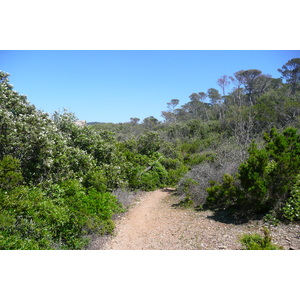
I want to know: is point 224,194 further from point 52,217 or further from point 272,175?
point 52,217

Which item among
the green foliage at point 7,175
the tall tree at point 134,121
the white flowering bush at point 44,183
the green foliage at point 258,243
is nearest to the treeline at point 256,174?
the green foliage at point 258,243

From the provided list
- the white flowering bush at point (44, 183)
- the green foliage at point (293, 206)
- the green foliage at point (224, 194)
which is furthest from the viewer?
the green foliage at point (224, 194)

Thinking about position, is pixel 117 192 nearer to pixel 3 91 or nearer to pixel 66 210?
pixel 66 210

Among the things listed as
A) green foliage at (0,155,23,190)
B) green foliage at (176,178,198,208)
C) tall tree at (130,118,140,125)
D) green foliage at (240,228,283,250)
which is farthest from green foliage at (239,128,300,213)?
tall tree at (130,118,140,125)

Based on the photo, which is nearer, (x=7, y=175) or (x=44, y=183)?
(x=7, y=175)

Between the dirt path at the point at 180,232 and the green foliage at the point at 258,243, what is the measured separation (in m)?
0.23

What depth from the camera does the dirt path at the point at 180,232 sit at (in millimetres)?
5176

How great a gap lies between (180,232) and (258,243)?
7.03 feet

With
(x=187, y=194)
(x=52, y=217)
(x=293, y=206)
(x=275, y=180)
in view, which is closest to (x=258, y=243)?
(x=293, y=206)

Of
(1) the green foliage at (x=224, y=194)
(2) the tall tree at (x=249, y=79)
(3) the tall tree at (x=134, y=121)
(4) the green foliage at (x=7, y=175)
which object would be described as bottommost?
(1) the green foliage at (x=224, y=194)

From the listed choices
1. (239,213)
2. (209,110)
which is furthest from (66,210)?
(209,110)

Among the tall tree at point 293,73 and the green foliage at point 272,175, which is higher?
the tall tree at point 293,73

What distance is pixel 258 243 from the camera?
4.55 metres

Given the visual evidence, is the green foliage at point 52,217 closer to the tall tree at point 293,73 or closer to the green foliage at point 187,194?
the green foliage at point 187,194
